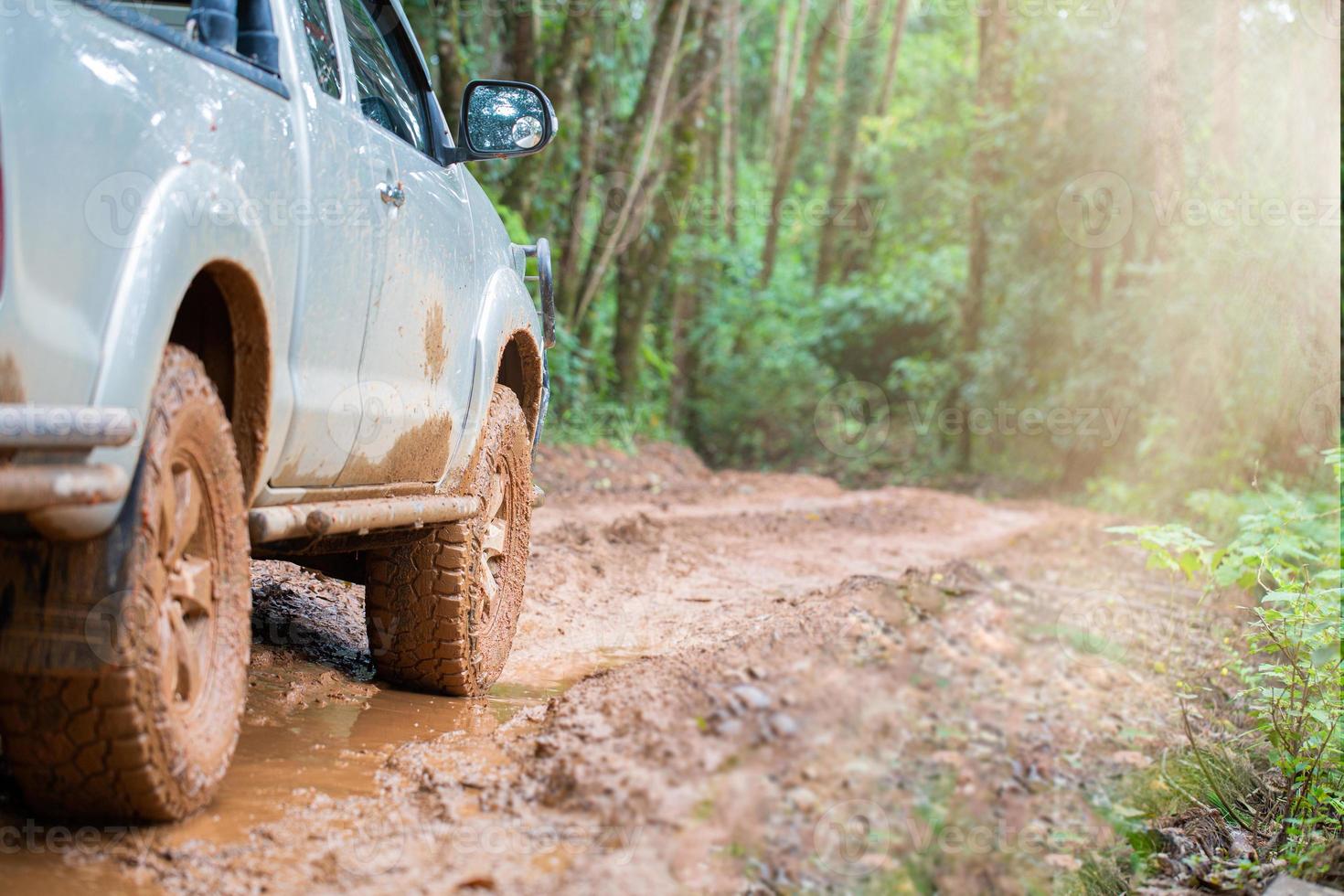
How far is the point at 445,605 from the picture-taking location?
4.02 m

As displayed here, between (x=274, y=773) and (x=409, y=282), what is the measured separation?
1.42 metres

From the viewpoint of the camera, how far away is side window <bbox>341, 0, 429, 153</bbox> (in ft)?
12.0

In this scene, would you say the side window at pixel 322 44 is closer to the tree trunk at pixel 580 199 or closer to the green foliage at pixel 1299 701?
the green foliage at pixel 1299 701

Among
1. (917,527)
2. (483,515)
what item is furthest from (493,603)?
(917,527)

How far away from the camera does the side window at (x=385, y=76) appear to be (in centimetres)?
365

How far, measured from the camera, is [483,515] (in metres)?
4.32

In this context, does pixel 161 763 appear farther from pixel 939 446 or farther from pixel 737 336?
pixel 737 336
